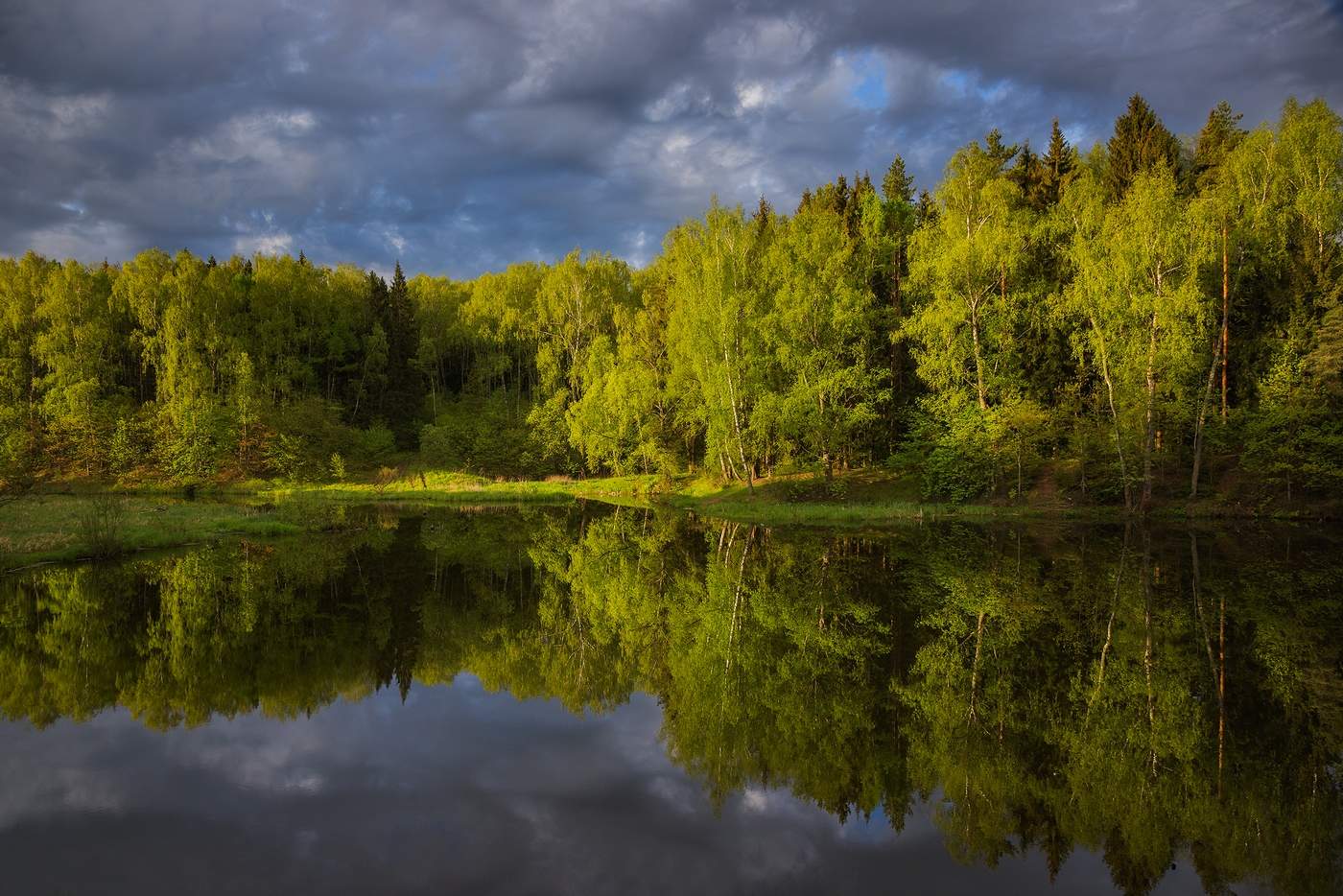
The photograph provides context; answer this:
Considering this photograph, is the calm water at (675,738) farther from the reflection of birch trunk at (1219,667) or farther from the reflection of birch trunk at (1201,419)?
the reflection of birch trunk at (1201,419)

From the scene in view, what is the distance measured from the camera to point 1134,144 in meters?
42.5

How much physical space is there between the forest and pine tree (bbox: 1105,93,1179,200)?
0.15 meters

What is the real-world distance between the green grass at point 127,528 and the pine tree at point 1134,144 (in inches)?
1915

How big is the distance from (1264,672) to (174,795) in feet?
47.6

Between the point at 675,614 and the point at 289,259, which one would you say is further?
the point at 289,259

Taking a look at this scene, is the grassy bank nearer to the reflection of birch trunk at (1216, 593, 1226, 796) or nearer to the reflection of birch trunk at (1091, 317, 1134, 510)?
the reflection of birch trunk at (1091, 317, 1134, 510)

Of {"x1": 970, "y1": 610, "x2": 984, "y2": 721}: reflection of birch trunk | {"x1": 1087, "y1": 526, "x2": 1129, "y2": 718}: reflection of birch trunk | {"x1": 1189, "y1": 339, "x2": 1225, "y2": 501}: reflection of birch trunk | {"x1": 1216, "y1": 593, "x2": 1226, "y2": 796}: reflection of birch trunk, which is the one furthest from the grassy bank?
{"x1": 1216, "y1": 593, "x2": 1226, "y2": 796}: reflection of birch trunk

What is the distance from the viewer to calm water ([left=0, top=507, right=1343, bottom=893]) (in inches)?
243

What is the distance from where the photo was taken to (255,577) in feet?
62.1

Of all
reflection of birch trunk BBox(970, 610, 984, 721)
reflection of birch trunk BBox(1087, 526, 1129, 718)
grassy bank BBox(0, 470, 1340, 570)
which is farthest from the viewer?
grassy bank BBox(0, 470, 1340, 570)

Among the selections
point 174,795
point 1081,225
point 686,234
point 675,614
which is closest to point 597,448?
point 686,234

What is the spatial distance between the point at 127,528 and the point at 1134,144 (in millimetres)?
54634

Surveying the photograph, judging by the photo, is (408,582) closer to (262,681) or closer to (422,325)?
(262,681)

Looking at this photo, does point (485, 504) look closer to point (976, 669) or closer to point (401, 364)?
point (401, 364)
